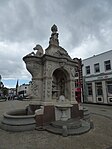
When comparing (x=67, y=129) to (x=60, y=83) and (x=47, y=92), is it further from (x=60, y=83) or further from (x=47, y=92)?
(x=60, y=83)

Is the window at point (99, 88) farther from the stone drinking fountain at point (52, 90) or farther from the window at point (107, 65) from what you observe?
the stone drinking fountain at point (52, 90)

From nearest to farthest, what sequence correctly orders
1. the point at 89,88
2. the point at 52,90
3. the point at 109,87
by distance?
1. the point at 52,90
2. the point at 109,87
3. the point at 89,88

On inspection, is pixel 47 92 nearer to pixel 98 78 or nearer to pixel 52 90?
pixel 52 90

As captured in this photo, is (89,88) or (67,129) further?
(89,88)

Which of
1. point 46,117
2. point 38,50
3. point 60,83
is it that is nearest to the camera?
point 46,117

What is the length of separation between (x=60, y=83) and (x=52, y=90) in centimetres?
136

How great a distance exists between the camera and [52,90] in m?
7.61

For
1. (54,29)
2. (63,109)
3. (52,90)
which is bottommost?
(63,109)

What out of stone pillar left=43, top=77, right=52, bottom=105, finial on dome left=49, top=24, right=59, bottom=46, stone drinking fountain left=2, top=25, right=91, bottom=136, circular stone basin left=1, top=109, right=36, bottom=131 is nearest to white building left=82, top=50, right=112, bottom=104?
stone drinking fountain left=2, top=25, right=91, bottom=136

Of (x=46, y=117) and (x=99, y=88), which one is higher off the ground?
(x=99, y=88)

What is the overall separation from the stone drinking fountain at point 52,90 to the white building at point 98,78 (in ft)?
40.6

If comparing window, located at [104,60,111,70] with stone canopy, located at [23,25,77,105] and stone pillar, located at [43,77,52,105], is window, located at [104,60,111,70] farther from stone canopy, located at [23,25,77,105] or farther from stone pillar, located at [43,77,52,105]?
stone pillar, located at [43,77,52,105]

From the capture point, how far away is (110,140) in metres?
4.59

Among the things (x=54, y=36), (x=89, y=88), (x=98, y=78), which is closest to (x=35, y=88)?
(x=54, y=36)
